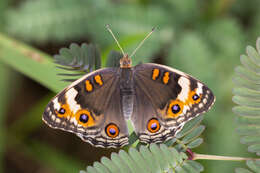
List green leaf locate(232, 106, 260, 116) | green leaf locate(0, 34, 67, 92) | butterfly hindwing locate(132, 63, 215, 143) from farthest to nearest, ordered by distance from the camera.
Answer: green leaf locate(0, 34, 67, 92) < butterfly hindwing locate(132, 63, 215, 143) < green leaf locate(232, 106, 260, 116)

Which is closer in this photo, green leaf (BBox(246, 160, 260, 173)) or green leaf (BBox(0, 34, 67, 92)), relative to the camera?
green leaf (BBox(246, 160, 260, 173))

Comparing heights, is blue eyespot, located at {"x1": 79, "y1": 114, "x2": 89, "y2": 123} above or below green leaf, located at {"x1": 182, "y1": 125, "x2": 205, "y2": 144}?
above

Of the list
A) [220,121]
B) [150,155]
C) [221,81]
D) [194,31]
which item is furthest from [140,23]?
[150,155]

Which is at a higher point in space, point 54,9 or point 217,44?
point 54,9

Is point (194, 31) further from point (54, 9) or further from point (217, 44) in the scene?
point (54, 9)

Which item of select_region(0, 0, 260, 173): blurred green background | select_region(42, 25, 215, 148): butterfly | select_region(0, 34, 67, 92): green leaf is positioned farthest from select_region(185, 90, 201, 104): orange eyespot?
select_region(0, 0, 260, 173): blurred green background

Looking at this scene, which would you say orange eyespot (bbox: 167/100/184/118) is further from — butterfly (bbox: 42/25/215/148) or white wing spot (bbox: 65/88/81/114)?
white wing spot (bbox: 65/88/81/114)
